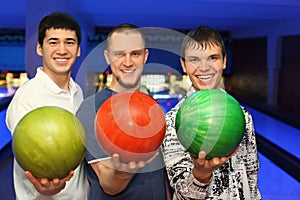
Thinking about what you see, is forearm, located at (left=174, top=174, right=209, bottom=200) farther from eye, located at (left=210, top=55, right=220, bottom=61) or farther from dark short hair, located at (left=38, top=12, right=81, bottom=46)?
dark short hair, located at (left=38, top=12, right=81, bottom=46)

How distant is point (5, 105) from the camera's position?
16.3 ft

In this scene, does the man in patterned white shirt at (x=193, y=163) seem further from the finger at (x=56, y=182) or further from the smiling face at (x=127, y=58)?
the finger at (x=56, y=182)

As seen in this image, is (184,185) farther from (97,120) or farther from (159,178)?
(97,120)

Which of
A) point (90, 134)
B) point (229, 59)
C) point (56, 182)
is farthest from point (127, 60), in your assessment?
point (229, 59)

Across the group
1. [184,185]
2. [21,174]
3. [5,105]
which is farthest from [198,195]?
[5,105]

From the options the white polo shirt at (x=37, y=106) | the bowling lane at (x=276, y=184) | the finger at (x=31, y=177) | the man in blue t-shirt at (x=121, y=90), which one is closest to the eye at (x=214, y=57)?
the man in blue t-shirt at (x=121, y=90)

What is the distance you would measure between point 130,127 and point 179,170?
29cm

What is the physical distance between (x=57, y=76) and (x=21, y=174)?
31 cm

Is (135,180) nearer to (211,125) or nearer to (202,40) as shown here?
(211,125)

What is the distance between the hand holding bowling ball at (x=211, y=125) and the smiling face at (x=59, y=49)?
47 centimetres

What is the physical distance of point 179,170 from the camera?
0.91 meters

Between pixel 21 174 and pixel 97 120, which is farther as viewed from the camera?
pixel 21 174

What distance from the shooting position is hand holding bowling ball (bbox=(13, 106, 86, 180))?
0.70 m

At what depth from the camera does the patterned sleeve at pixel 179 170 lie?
877 mm
